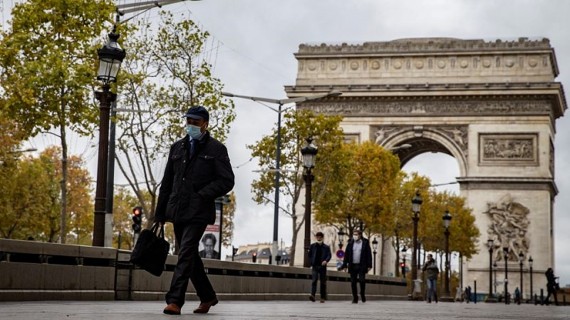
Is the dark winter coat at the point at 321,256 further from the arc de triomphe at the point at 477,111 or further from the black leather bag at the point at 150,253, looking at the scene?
the arc de triomphe at the point at 477,111

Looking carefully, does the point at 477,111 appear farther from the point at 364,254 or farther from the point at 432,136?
the point at 364,254

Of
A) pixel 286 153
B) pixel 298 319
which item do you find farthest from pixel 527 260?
pixel 298 319

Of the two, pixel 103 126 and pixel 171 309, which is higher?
pixel 103 126

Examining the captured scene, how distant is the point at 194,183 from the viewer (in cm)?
1156

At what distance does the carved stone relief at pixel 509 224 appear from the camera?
66.7 metres

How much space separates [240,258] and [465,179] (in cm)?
12815

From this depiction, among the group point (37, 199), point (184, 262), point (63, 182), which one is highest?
point (37, 199)

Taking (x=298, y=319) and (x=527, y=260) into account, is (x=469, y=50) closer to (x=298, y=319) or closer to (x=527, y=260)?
(x=527, y=260)

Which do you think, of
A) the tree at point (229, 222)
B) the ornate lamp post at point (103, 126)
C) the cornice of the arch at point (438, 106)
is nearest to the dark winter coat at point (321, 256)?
the ornate lamp post at point (103, 126)

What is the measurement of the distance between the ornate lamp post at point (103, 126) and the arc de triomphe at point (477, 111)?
4904cm

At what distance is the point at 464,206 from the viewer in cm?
7019

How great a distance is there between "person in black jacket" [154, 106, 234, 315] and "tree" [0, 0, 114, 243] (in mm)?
23681

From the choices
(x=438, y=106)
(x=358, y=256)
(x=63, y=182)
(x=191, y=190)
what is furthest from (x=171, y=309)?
(x=438, y=106)

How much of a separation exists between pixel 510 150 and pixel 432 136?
15.5 feet
